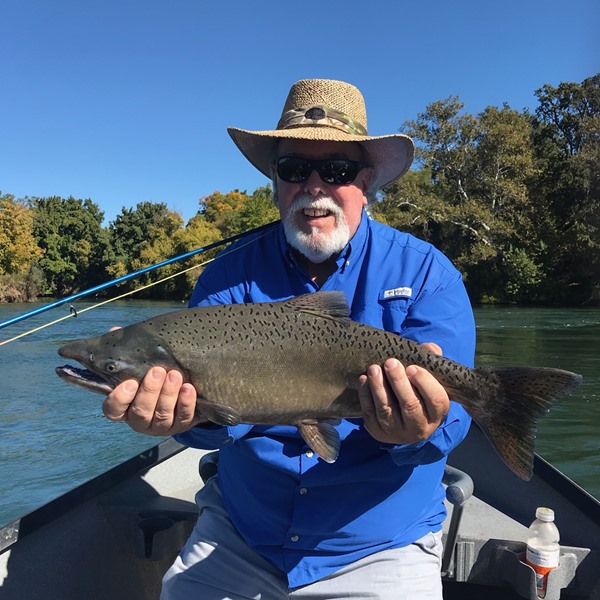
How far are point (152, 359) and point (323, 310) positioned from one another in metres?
0.79

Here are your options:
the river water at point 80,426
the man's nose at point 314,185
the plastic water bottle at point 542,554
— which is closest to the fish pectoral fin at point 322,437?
the man's nose at point 314,185

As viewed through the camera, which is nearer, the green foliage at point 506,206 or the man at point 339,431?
the man at point 339,431

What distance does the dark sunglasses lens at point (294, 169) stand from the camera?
11.1 ft

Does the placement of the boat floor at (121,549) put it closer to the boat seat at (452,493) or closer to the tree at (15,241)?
the boat seat at (452,493)

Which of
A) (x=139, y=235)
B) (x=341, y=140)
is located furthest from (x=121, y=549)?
(x=139, y=235)

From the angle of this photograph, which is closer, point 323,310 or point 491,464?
point 323,310

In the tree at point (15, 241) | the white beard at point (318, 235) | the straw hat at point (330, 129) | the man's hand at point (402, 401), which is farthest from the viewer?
the tree at point (15, 241)

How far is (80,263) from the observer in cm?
7575

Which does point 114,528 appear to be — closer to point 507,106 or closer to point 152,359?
point 152,359

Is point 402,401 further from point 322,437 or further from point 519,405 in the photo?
point 519,405

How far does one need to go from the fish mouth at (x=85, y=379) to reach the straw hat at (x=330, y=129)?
63.5 inches

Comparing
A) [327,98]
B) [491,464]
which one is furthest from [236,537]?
[491,464]

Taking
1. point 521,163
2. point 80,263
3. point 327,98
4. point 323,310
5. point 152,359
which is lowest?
point 80,263

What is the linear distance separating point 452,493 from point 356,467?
86 cm
